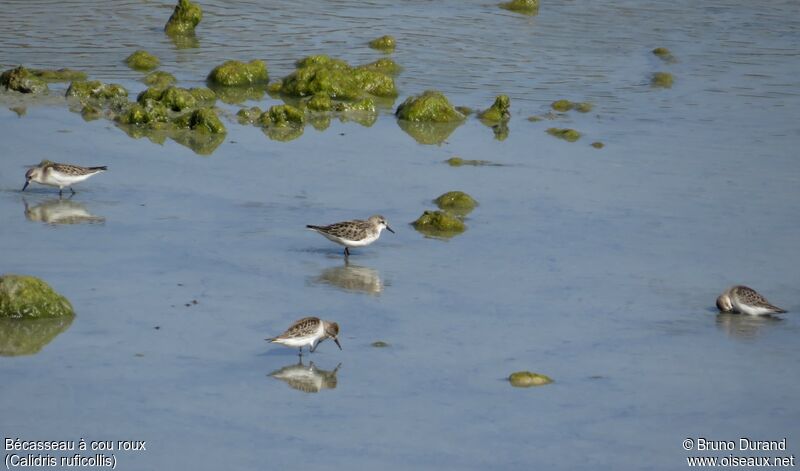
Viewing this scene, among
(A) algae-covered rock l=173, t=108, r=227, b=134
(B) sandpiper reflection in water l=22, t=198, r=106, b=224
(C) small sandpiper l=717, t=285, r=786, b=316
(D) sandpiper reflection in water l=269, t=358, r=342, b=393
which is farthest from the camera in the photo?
(A) algae-covered rock l=173, t=108, r=227, b=134

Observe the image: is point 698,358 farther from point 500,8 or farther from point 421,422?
point 500,8

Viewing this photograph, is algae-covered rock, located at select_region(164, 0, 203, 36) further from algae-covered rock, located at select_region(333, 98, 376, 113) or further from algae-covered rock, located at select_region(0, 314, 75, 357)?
algae-covered rock, located at select_region(0, 314, 75, 357)

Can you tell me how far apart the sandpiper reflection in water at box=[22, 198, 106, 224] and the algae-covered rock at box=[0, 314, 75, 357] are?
13.7ft

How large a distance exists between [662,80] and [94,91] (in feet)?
40.8

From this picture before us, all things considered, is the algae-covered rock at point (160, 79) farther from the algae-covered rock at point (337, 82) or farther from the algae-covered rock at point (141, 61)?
the algae-covered rock at point (337, 82)

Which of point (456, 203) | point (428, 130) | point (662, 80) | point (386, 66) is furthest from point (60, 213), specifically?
point (662, 80)

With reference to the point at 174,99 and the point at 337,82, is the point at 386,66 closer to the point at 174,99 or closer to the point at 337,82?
the point at 337,82

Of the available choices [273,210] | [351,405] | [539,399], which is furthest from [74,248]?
[539,399]

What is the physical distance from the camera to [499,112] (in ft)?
85.9

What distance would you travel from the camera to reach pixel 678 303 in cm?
1727

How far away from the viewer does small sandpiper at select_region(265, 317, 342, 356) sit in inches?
581

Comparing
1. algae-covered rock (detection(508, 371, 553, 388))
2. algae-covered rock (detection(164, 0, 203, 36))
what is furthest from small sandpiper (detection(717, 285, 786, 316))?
algae-covered rock (detection(164, 0, 203, 36))

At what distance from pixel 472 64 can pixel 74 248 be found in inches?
579

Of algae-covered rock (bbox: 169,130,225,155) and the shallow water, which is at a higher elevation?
the shallow water
